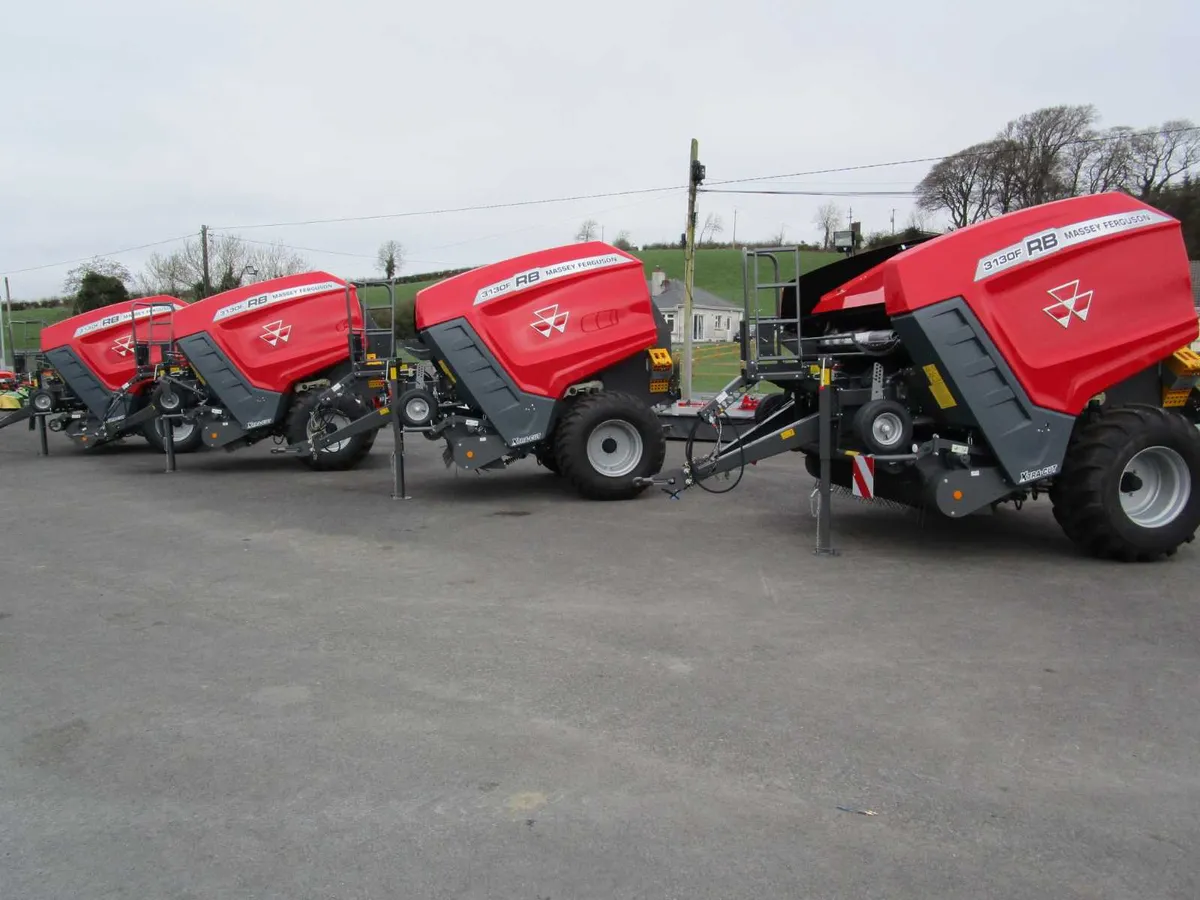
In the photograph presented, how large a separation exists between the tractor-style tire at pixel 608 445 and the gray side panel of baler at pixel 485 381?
0.46 metres

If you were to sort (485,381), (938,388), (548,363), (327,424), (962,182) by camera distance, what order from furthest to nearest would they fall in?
(962,182) < (327,424) < (548,363) < (485,381) < (938,388)

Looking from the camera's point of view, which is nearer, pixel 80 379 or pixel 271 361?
pixel 271 361

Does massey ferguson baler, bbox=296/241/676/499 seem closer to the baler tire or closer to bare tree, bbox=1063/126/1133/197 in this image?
the baler tire

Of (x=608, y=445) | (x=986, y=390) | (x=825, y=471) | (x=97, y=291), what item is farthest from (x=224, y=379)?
(x=97, y=291)

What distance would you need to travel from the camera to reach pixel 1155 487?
302 inches

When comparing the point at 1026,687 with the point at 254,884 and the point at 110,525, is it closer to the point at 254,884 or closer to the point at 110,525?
the point at 254,884

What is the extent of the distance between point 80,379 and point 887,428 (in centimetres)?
1375

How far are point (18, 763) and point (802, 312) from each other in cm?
747

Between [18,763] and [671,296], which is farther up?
[671,296]

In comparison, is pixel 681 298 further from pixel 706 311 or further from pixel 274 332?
pixel 274 332

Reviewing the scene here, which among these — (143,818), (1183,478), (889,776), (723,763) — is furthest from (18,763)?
(1183,478)

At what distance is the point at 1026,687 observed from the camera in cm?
483

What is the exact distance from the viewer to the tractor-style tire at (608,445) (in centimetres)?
1040

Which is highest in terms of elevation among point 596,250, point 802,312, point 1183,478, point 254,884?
point 596,250
